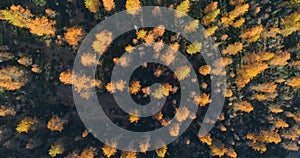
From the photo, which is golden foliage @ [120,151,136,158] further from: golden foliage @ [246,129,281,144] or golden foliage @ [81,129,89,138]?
golden foliage @ [246,129,281,144]

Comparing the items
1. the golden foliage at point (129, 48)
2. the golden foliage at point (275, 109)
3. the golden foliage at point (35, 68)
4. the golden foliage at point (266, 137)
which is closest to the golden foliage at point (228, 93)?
the golden foliage at point (275, 109)

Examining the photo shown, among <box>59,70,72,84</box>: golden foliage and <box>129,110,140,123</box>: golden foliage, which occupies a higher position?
<box>59,70,72,84</box>: golden foliage

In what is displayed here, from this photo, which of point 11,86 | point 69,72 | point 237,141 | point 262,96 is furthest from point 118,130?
point 262,96

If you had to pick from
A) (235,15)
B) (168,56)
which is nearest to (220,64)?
(235,15)

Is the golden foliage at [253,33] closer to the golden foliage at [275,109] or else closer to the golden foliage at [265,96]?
the golden foliage at [265,96]

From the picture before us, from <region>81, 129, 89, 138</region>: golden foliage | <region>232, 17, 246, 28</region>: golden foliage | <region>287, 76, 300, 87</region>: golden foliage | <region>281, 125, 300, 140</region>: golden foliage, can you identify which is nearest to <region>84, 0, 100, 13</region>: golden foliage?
<region>81, 129, 89, 138</region>: golden foliage
